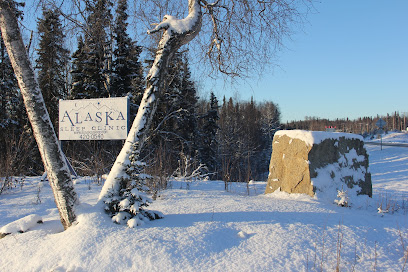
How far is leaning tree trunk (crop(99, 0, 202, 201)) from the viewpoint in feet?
9.63

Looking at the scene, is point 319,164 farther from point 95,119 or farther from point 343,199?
point 95,119

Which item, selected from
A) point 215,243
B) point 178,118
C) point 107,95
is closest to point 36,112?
point 215,243

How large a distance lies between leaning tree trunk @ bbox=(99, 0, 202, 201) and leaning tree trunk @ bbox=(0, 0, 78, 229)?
37 centimetres

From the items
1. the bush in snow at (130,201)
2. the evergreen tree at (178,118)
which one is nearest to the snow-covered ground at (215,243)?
the bush in snow at (130,201)

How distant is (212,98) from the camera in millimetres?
25234

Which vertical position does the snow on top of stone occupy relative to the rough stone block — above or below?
above

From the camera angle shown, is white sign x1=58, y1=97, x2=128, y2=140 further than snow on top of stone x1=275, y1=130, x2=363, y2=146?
Yes

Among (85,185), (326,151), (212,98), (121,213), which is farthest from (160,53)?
(212,98)

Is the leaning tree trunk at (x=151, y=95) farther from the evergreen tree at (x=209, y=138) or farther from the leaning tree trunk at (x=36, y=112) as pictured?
the evergreen tree at (x=209, y=138)

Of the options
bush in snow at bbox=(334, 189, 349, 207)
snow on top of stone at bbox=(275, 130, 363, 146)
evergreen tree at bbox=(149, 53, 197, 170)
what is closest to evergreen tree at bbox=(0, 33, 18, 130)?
evergreen tree at bbox=(149, 53, 197, 170)

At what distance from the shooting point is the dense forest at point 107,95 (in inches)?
177

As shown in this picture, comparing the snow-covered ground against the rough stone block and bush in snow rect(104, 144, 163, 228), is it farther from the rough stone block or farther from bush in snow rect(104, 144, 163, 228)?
the rough stone block

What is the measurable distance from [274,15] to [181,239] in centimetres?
334

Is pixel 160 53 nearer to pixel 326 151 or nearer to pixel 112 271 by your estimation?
pixel 112 271
